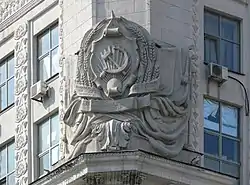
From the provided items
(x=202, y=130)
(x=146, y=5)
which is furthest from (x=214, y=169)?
(x=146, y=5)

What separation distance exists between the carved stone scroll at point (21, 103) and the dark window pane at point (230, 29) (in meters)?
4.42

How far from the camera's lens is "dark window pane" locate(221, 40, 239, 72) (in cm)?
4712

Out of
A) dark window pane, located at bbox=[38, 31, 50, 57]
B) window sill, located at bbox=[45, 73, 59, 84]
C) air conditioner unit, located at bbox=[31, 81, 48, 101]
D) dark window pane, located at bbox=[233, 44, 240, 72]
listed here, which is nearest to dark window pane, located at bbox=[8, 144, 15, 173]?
air conditioner unit, located at bbox=[31, 81, 48, 101]

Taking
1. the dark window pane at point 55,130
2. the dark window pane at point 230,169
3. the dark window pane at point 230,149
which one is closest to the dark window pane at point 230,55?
the dark window pane at point 230,149

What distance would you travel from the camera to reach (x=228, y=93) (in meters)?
46.8

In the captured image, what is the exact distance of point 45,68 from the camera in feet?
158

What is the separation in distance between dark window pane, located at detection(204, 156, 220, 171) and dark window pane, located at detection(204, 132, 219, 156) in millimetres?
154

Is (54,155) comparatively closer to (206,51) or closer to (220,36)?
(206,51)

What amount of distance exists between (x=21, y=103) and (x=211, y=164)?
4776 millimetres

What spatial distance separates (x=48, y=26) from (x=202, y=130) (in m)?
4.41

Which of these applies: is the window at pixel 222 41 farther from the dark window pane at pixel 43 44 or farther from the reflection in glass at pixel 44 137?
the reflection in glass at pixel 44 137

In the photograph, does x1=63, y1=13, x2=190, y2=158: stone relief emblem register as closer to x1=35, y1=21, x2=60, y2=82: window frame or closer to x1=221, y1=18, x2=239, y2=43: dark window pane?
x1=221, y1=18, x2=239, y2=43: dark window pane

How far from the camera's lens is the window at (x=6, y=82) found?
49.3 metres

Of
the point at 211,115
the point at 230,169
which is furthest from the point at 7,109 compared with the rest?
the point at 230,169
